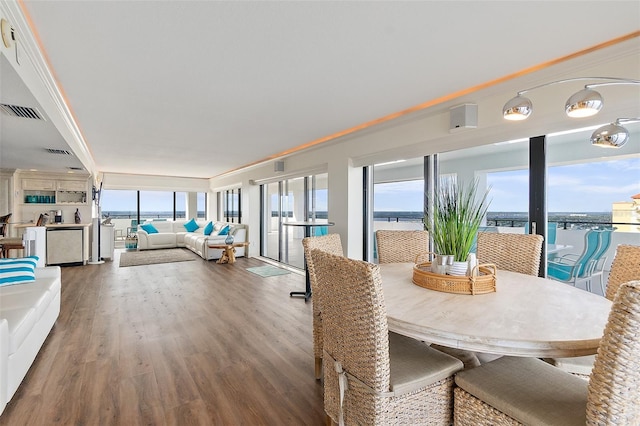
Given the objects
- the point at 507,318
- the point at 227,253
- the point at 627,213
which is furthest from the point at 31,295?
the point at 627,213

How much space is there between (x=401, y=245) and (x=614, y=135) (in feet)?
5.61

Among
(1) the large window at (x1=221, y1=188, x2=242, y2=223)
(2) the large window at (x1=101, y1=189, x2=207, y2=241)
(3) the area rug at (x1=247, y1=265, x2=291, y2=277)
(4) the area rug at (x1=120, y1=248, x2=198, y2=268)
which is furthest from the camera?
(2) the large window at (x1=101, y1=189, x2=207, y2=241)

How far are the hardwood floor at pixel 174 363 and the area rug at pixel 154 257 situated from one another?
8.60 feet

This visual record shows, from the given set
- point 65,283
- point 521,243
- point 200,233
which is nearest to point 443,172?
point 521,243

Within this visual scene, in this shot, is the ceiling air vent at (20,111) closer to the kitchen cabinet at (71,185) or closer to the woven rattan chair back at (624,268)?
the woven rattan chair back at (624,268)

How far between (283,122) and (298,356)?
275cm

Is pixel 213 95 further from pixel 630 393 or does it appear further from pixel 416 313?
pixel 630 393

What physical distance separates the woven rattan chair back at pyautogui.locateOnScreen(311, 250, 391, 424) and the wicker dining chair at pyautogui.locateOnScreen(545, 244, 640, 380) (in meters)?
1.01

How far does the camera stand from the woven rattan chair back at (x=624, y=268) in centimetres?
180

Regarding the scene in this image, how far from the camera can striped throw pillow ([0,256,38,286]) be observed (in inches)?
118

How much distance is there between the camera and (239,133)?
15.0 ft

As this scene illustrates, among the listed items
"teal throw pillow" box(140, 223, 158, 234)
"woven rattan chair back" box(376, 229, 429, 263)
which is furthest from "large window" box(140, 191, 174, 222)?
"woven rattan chair back" box(376, 229, 429, 263)

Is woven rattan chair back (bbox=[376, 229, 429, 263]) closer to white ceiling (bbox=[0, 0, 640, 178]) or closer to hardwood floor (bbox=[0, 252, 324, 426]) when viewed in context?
hardwood floor (bbox=[0, 252, 324, 426])

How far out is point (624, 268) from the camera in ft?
6.08
